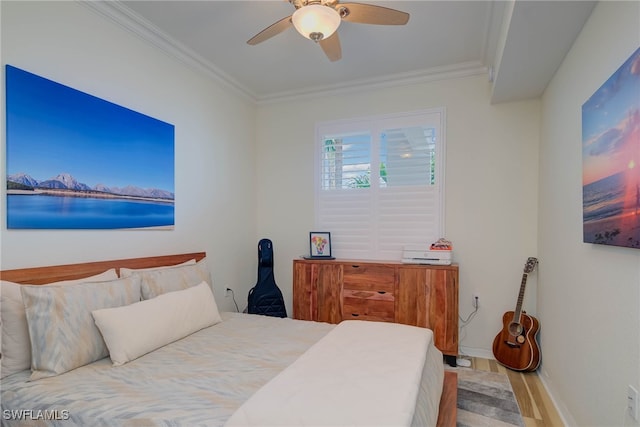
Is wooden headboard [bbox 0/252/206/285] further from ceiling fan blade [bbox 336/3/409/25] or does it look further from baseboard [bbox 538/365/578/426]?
baseboard [bbox 538/365/578/426]

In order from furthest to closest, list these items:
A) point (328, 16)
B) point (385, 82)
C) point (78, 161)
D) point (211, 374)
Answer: point (385, 82) < point (78, 161) < point (328, 16) < point (211, 374)

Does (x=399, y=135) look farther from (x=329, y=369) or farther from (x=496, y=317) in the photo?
(x=329, y=369)

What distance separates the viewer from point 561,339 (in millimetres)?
2225

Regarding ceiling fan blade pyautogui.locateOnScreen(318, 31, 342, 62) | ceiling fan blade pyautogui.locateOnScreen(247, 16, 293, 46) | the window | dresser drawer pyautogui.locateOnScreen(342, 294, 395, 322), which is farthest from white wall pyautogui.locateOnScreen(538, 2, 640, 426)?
ceiling fan blade pyautogui.locateOnScreen(247, 16, 293, 46)

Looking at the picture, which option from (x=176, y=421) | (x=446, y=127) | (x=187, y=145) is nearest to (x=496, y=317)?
(x=446, y=127)

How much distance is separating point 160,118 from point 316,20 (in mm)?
1569

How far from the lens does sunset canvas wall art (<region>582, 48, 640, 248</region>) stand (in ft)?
4.25

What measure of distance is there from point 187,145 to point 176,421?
232cm

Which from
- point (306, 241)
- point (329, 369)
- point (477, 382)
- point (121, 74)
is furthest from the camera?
point (306, 241)

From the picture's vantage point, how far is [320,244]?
3.61 metres

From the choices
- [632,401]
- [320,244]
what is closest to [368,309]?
[320,244]

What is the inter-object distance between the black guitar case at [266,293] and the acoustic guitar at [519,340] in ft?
6.71

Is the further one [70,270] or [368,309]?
[368,309]

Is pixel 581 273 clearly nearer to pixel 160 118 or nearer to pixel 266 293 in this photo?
pixel 266 293
